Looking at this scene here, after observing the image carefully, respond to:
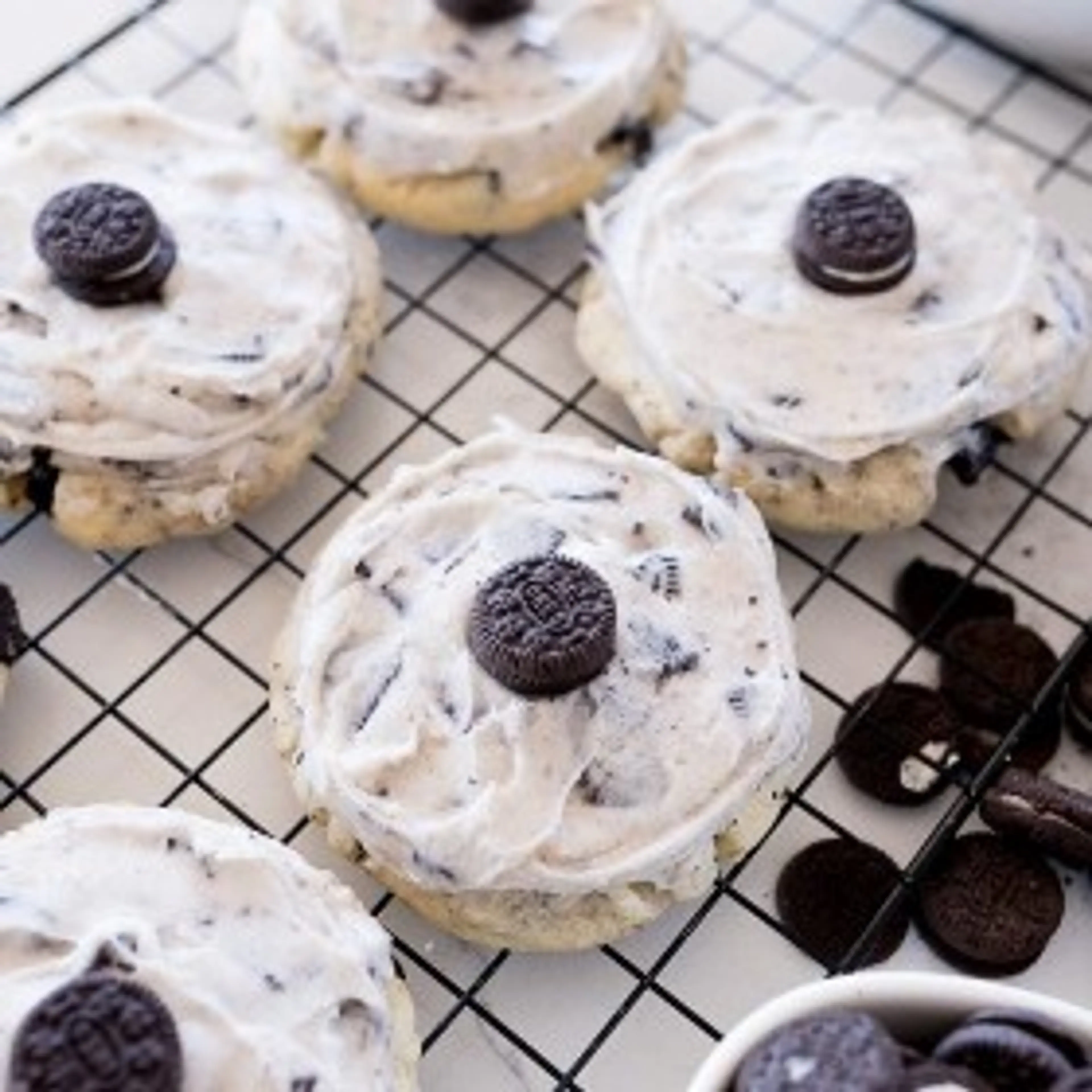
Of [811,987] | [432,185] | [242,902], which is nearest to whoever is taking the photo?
[811,987]

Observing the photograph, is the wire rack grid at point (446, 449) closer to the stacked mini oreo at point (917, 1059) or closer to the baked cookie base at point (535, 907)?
the baked cookie base at point (535, 907)

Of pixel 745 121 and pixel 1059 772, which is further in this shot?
pixel 745 121

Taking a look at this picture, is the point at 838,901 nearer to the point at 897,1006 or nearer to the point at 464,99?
the point at 897,1006

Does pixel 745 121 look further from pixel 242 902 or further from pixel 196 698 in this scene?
pixel 242 902

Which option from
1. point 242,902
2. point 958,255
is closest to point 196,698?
point 242,902

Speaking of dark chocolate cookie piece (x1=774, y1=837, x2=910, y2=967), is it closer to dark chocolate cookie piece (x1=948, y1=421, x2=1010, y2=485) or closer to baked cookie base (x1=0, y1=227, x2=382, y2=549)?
dark chocolate cookie piece (x1=948, y1=421, x2=1010, y2=485)

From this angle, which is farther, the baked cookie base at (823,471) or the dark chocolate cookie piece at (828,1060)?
the baked cookie base at (823,471)

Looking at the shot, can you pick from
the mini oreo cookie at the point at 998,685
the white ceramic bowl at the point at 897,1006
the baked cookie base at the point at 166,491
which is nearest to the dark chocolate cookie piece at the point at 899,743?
the mini oreo cookie at the point at 998,685
